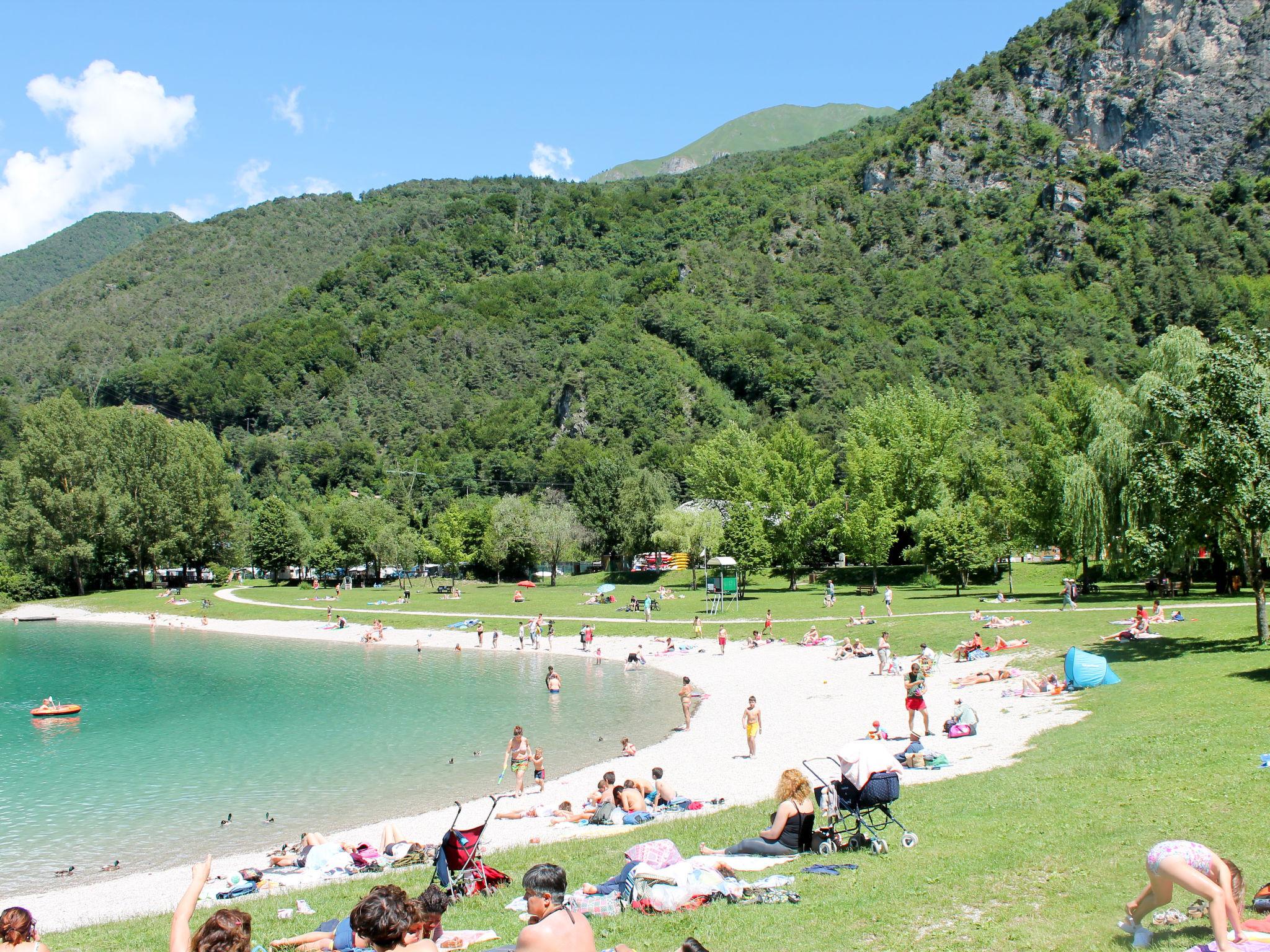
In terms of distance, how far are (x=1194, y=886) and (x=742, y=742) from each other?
14.4m

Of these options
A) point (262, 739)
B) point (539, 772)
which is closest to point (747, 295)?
point (262, 739)

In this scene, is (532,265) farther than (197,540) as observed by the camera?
Yes

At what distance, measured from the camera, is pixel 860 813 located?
9602 millimetres

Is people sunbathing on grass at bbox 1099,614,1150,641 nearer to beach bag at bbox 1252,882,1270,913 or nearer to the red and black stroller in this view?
beach bag at bbox 1252,882,1270,913

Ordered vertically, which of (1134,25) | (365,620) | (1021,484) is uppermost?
(1134,25)

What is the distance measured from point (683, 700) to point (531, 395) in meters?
123

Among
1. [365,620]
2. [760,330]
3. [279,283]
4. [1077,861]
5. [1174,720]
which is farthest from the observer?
[279,283]

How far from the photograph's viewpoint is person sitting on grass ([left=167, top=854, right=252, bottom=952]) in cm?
541

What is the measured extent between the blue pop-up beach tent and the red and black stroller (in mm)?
14725

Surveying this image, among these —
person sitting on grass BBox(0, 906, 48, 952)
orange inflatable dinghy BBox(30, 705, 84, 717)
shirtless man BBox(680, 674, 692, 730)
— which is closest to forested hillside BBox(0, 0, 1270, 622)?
orange inflatable dinghy BBox(30, 705, 84, 717)

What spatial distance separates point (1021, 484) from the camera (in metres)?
43.4

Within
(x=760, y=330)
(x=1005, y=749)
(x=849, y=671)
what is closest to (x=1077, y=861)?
(x=1005, y=749)

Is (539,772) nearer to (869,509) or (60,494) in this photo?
(869,509)

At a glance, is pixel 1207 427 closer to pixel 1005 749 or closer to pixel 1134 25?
pixel 1005 749
